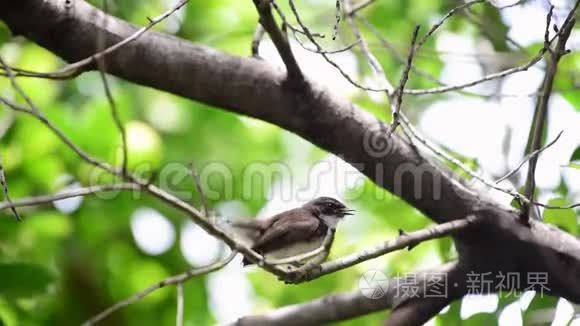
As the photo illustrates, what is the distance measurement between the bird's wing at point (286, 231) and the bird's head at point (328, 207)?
27 centimetres

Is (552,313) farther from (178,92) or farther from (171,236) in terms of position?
(171,236)

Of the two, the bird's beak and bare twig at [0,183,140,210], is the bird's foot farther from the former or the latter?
the bird's beak

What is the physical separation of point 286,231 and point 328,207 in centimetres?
66

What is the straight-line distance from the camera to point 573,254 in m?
3.77

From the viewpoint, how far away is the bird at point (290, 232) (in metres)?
4.38

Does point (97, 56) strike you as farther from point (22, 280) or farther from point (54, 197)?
point (22, 280)

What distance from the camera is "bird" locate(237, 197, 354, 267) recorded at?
4.38 meters

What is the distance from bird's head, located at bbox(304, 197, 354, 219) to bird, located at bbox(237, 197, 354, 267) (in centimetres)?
7

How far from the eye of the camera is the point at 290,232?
14.6 ft

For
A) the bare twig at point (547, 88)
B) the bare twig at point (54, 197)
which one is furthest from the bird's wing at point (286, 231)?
the bare twig at point (54, 197)

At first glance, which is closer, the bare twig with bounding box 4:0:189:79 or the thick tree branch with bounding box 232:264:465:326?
the bare twig with bounding box 4:0:189:79

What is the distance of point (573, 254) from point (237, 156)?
10.7 feet

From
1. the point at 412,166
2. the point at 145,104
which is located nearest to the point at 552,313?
the point at 412,166

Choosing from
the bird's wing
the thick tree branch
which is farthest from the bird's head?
the thick tree branch
